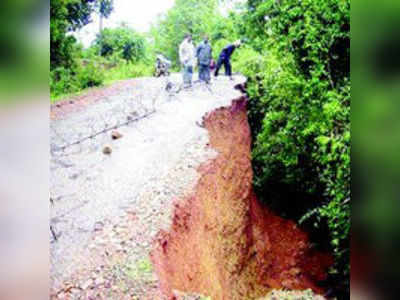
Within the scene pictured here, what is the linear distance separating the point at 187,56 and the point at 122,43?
7.15 meters

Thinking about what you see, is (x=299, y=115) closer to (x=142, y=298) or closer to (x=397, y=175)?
(x=142, y=298)

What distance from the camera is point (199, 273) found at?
241 inches

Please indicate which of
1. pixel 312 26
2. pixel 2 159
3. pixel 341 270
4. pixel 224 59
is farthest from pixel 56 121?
pixel 2 159

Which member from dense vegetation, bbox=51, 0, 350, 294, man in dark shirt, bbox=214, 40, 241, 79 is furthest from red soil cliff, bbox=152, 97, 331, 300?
man in dark shirt, bbox=214, 40, 241, 79

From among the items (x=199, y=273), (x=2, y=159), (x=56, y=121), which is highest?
(x=2, y=159)

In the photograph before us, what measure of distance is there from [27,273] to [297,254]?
1030 centimetres

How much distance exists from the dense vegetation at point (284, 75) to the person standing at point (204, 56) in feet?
4.90

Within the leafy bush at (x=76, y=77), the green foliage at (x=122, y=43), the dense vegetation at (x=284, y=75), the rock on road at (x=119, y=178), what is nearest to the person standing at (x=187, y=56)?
the rock on road at (x=119, y=178)

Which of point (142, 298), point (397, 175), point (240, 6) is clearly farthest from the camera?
point (240, 6)

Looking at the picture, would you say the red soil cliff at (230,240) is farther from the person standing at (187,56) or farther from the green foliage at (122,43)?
the green foliage at (122,43)

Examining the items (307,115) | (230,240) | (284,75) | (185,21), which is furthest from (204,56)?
(185,21)

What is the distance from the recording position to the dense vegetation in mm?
6379

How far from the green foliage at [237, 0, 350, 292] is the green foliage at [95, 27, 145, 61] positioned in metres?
6.47

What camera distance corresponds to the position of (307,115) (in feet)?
27.2
